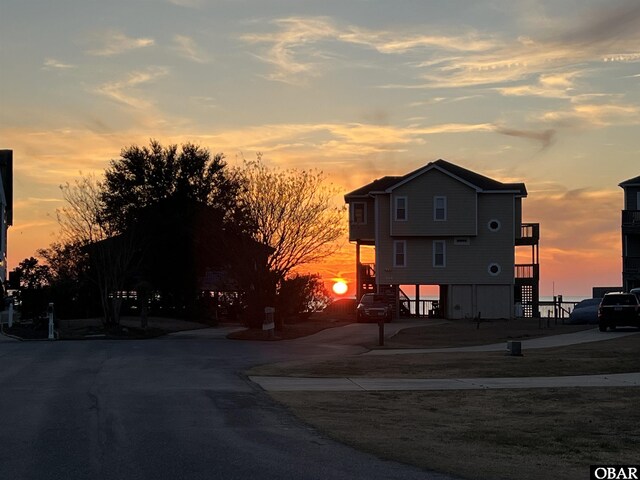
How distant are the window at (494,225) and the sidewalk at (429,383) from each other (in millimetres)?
35128

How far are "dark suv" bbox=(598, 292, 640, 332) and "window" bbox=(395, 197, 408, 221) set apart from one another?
703 inches

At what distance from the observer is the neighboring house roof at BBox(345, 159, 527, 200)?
55.7m

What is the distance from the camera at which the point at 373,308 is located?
5106 cm

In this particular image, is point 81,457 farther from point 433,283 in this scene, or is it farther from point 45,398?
point 433,283

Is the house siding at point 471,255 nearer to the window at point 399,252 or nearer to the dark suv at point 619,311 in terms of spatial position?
the window at point 399,252

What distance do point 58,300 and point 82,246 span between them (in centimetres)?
681

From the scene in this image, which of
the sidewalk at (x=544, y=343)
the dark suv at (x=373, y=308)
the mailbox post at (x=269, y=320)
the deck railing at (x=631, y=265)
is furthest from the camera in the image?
the deck railing at (x=631, y=265)

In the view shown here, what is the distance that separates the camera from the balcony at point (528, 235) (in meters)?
61.1

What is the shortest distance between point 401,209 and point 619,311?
62.0 ft

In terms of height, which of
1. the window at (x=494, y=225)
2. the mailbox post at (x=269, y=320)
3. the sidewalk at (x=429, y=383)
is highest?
the window at (x=494, y=225)

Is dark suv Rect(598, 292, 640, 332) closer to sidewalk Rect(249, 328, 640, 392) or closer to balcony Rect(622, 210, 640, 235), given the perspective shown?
sidewalk Rect(249, 328, 640, 392)

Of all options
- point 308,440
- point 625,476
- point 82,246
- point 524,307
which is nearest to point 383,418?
point 308,440

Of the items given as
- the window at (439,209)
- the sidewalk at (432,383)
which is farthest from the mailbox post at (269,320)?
the window at (439,209)

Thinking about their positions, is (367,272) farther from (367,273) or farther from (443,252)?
(443,252)
